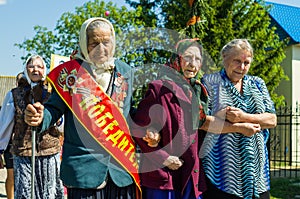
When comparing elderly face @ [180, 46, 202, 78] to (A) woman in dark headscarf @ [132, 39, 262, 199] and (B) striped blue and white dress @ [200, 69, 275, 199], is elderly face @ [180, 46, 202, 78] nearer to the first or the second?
(A) woman in dark headscarf @ [132, 39, 262, 199]

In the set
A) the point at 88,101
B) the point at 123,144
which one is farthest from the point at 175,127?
the point at 88,101

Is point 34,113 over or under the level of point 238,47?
under

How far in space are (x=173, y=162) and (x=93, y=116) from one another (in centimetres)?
65

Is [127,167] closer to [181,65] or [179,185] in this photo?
[179,185]

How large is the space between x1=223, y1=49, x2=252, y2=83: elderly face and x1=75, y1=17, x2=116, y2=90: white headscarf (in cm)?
92

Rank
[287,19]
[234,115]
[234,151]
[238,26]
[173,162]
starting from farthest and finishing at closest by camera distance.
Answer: [287,19], [238,26], [234,151], [234,115], [173,162]

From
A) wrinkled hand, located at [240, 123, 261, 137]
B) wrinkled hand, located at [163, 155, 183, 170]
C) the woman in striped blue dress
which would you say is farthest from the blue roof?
wrinkled hand, located at [163, 155, 183, 170]

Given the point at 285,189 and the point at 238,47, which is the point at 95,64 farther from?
the point at 285,189

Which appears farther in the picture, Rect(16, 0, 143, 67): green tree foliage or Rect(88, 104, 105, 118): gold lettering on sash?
Rect(16, 0, 143, 67): green tree foliage

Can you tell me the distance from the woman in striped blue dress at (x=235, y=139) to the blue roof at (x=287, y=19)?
52.2 feet

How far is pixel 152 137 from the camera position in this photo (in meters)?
3.03

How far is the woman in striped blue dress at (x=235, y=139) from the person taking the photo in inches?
131

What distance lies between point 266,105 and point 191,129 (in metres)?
0.71

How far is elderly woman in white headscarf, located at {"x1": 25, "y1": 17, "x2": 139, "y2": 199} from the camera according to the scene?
112 inches
